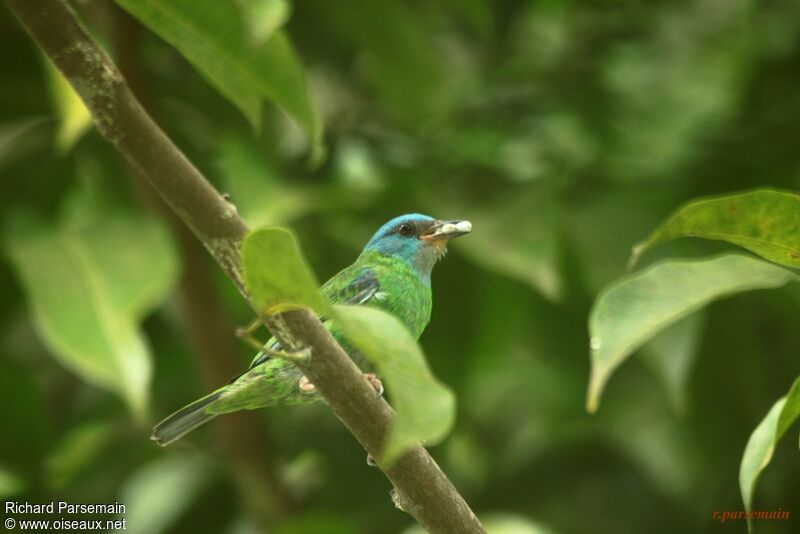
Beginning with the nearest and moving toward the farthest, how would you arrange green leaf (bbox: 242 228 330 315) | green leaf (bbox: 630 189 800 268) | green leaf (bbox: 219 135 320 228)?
green leaf (bbox: 242 228 330 315) → green leaf (bbox: 630 189 800 268) → green leaf (bbox: 219 135 320 228)

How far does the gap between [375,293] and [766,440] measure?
751 mm

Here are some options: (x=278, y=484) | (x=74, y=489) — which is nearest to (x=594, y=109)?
(x=278, y=484)

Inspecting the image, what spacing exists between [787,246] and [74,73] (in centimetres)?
95

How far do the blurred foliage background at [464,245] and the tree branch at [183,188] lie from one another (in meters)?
1.44

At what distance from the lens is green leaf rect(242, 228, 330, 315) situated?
112cm

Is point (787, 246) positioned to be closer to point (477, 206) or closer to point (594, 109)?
point (477, 206)

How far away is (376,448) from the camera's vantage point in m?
1.21

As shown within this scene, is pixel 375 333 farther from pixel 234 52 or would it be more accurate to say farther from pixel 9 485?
pixel 9 485

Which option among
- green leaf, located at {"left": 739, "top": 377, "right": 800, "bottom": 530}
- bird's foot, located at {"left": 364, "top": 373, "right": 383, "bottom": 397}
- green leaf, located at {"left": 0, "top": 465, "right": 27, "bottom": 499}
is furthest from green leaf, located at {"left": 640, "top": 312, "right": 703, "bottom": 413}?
green leaf, located at {"left": 0, "top": 465, "right": 27, "bottom": 499}

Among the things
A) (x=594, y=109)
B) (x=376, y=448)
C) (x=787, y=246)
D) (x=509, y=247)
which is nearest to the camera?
(x=376, y=448)

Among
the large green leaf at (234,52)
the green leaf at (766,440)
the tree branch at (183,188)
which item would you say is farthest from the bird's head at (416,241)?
the tree branch at (183,188)

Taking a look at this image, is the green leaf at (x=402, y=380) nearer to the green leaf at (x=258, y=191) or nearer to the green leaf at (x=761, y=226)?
the green leaf at (x=761, y=226)

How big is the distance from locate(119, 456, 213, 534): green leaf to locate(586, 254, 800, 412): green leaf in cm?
228

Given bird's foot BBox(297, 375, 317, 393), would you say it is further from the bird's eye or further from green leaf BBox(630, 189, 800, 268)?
the bird's eye
